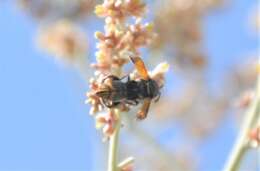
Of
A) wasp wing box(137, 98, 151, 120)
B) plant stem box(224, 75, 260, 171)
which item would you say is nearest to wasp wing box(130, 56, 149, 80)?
wasp wing box(137, 98, 151, 120)

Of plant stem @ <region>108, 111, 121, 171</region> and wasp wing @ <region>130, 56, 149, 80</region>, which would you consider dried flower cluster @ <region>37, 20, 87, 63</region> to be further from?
wasp wing @ <region>130, 56, 149, 80</region>

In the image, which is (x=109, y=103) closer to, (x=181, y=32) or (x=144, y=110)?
(x=144, y=110)

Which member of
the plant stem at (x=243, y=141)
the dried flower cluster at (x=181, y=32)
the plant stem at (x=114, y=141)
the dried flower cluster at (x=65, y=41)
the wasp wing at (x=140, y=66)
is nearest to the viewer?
the wasp wing at (x=140, y=66)

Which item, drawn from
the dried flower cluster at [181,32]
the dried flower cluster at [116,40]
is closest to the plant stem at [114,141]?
the dried flower cluster at [116,40]

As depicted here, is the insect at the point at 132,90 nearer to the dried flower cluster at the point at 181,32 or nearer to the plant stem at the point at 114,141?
the plant stem at the point at 114,141

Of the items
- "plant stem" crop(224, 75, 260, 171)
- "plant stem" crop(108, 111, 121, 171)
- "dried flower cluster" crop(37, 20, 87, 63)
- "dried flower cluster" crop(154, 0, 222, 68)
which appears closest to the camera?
"plant stem" crop(108, 111, 121, 171)

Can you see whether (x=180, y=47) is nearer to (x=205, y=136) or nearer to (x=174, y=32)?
(x=174, y=32)

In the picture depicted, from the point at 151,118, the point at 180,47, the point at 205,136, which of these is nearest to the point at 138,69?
the point at 180,47
